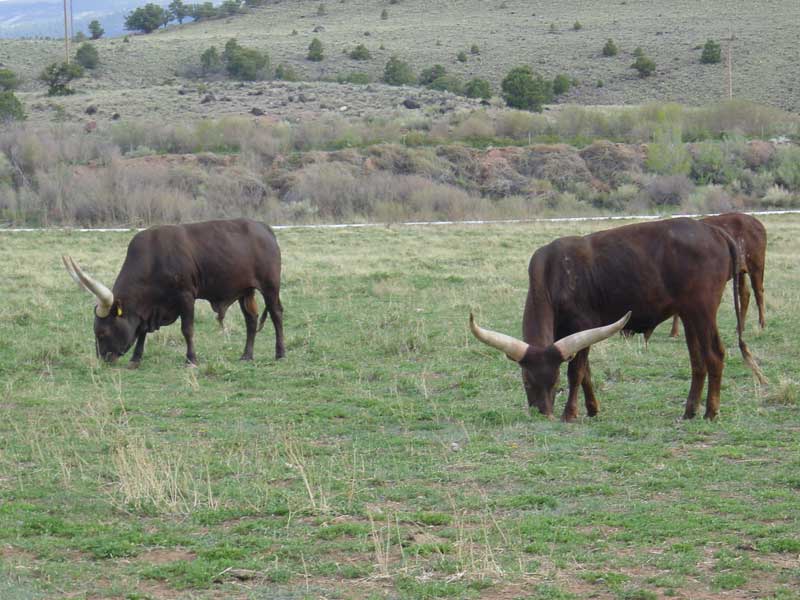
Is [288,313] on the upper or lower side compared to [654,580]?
lower

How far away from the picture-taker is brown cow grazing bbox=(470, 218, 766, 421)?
10.2 m

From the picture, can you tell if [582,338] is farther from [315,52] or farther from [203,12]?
[203,12]

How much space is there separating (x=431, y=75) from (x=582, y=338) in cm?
6685

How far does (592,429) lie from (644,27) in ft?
270

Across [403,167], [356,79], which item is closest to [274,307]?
[403,167]

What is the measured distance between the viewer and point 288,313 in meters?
18.0

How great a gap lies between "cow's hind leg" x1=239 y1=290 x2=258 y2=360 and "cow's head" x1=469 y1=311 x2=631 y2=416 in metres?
5.11

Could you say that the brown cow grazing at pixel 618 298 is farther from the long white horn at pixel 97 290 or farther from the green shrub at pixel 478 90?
the green shrub at pixel 478 90

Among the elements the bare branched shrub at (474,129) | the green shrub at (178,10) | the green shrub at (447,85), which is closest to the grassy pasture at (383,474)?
the bare branched shrub at (474,129)

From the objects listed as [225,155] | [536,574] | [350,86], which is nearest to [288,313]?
[536,574]

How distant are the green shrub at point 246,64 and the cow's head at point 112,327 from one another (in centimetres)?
6186

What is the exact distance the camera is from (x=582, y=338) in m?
9.95

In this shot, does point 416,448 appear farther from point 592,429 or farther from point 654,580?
point 654,580

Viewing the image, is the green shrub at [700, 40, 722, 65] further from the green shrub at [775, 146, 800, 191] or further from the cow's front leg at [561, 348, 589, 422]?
the cow's front leg at [561, 348, 589, 422]
